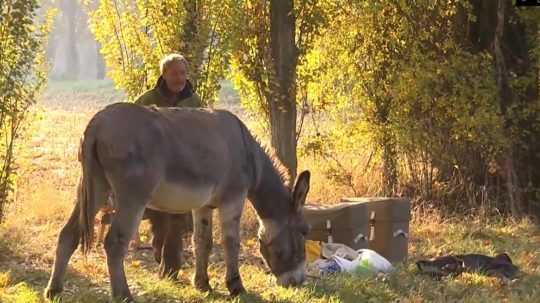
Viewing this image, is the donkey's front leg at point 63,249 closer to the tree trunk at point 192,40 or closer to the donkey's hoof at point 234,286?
the donkey's hoof at point 234,286

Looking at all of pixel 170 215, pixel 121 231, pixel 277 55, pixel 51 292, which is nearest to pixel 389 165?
pixel 277 55

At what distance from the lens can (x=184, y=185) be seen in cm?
590

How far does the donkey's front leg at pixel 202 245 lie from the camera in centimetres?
652

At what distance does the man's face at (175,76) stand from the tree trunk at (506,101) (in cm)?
482

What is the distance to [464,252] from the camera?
868 cm

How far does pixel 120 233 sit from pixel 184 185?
584 mm

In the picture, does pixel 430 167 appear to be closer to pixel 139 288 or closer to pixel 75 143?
pixel 139 288

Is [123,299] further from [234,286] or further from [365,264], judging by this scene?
[365,264]

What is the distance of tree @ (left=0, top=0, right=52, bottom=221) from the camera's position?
827 centimetres

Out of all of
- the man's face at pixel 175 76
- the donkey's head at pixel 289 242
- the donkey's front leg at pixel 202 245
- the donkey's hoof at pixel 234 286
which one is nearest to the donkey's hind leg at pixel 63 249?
the donkey's front leg at pixel 202 245

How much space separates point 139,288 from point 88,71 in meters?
75.3

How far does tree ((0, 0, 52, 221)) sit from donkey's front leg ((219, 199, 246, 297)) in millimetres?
3343

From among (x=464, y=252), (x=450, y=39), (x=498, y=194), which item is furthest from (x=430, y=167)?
(x=464, y=252)

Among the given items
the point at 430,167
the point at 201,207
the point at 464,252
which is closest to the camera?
the point at 201,207
